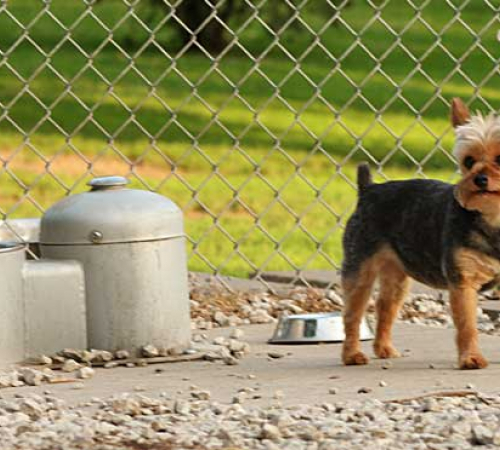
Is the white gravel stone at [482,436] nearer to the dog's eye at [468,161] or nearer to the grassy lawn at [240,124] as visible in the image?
the dog's eye at [468,161]

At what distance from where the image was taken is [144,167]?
12.3 metres

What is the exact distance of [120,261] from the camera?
19.1ft

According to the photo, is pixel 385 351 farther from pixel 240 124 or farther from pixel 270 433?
pixel 240 124

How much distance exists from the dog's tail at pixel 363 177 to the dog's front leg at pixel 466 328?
590mm

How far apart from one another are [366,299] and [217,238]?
4022 millimetres

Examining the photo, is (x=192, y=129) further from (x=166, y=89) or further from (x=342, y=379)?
(x=342, y=379)

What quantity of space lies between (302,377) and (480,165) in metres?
0.87

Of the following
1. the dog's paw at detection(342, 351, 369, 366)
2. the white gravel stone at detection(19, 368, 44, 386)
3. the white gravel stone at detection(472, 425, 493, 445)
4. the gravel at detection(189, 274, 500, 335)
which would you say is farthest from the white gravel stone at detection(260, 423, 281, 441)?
the gravel at detection(189, 274, 500, 335)

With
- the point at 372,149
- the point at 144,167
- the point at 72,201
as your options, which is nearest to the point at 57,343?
the point at 72,201

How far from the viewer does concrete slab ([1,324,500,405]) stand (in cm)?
508

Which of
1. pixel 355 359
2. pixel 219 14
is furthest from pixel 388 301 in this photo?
pixel 219 14

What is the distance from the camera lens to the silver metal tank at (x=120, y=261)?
19.0 feet

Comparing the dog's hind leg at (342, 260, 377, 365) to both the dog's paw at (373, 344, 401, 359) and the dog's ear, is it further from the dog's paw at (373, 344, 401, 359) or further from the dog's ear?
the dog's ear

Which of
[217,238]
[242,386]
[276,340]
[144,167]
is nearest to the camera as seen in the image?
[242,386]
